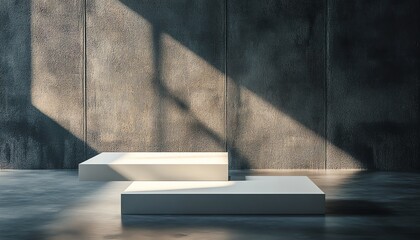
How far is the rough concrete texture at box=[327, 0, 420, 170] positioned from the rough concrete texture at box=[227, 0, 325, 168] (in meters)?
0.22

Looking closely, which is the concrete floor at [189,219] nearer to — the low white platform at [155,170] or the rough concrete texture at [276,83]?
the low white platform at [155,170]

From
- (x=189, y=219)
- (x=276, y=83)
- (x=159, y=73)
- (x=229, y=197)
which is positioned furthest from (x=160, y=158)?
(x=189, y=219)

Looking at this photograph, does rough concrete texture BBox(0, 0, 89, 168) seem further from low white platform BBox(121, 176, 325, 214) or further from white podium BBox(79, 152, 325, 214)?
low white platform BBox(121, 176, 325, 214)

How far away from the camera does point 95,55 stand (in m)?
10.7

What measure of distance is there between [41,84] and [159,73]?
163 centimetres

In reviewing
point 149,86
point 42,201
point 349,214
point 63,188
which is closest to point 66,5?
point 149,86

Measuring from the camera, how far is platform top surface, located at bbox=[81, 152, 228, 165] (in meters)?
9.04

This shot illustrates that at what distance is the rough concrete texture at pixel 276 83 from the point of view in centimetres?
1059

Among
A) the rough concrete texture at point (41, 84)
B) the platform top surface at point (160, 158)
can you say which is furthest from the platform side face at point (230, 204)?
the rough concrete texture at point (41, 84)

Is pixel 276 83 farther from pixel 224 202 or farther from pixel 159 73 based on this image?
pixel 224 202

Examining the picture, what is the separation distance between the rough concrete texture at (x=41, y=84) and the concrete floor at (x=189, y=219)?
214cm

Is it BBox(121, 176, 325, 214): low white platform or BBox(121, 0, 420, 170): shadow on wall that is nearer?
BBox(121, 176, 325, 214): low white platform

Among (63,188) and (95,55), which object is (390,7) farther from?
(63,188)

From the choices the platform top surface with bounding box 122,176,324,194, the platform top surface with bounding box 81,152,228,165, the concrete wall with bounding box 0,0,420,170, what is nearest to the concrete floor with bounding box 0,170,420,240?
the platform top surface with bounding box 122,176,324,194
